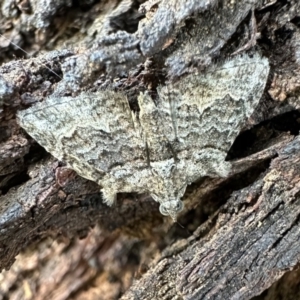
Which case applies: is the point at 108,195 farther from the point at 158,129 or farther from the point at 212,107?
the point at 212,107

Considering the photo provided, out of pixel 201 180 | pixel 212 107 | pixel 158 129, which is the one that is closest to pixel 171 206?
pixel 201 180

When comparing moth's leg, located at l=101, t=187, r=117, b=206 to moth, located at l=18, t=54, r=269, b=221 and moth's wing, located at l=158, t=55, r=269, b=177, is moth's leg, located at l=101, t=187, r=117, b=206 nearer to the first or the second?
moth, located at l=18, t=54, r=269, b=221

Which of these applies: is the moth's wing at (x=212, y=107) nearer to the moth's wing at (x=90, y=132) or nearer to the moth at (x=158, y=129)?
the moth at (x=158, y=129)

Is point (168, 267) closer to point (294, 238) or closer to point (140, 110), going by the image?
point (294, 238)

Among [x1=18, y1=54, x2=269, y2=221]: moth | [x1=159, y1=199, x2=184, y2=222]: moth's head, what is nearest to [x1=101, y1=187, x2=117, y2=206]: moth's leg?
[x1=18, y1=54, x2=269, y2=221]: moth

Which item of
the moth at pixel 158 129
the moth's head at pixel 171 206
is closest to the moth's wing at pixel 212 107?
the moth at pixel 158 129
